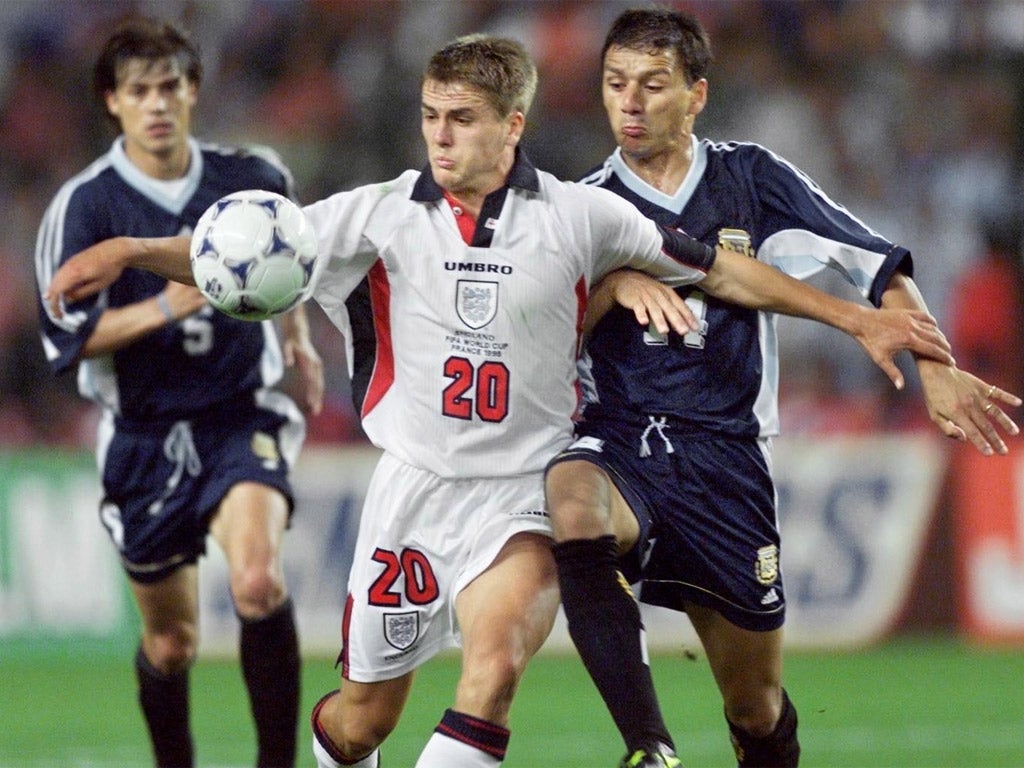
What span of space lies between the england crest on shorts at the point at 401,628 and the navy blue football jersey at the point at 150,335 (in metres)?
1.87

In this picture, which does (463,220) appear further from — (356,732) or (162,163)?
(162,163)

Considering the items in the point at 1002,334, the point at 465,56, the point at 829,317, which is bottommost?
the point at 1002,334

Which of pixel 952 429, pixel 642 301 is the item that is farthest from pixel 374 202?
pixel 952 429

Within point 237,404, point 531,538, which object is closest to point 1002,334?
point 237,404

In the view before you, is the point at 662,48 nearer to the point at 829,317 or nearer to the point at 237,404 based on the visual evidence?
the point at 829,317

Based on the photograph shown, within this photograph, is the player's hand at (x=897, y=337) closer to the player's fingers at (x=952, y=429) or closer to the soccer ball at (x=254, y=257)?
the player's fingers at (x=952, y=429)

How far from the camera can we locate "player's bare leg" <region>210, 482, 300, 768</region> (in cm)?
619

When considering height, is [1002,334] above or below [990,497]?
above

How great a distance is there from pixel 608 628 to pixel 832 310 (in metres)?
1.18

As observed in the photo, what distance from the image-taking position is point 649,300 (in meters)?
5.05

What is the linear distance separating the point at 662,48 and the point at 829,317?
3.13 ft

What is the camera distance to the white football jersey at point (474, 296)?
495 cm

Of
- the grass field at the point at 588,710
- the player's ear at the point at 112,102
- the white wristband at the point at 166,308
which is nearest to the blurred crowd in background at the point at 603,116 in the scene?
the grass field at the point at 588,710

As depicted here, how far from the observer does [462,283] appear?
4.95 meters
